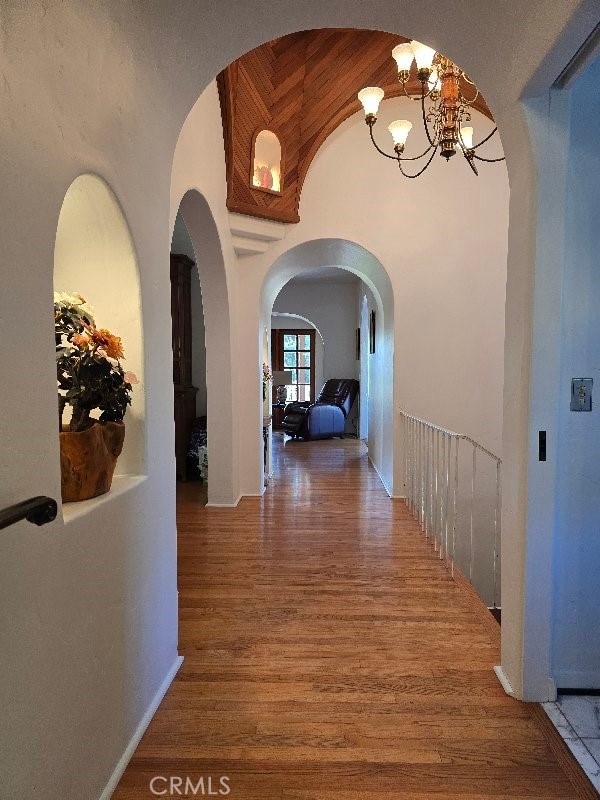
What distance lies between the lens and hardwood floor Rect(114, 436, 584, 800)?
1.49 m

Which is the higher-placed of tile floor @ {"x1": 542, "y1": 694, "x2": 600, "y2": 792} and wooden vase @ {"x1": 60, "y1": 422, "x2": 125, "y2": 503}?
wooden vase @ {"x1": 60, "y1": 422, "x2": 125, "y2": 503}

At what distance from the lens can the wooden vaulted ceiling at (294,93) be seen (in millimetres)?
3756

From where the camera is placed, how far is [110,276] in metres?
1.65

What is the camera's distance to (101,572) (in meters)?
1.42

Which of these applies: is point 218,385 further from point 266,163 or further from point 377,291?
point 377,291

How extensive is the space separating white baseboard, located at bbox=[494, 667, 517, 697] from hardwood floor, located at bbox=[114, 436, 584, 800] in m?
0.03

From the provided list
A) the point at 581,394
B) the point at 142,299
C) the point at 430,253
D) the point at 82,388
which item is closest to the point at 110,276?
the point at 142,299

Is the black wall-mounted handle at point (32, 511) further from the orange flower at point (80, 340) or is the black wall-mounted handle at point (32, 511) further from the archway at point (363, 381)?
the archway at point (363, 381)

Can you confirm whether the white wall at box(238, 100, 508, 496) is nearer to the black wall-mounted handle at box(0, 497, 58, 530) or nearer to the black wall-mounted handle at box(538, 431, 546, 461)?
the black wall-mounted handle at box(538, 431, 546, 461)

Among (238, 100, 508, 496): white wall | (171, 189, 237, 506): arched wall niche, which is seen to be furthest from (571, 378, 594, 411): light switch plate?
(171, 189, 237, 506): arched wall niche

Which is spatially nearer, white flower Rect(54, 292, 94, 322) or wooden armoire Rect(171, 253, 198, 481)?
white flower Rect(54, 292, 94, 322)

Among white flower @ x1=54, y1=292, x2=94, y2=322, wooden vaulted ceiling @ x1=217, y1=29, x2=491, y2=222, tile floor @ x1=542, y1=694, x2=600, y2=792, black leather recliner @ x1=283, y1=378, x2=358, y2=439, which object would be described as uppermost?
wooden vaulted ceiling @ x1=217, y1=29, x2=491, y2=222

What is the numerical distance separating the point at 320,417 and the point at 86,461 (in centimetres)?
751

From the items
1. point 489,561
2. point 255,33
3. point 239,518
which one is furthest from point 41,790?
point 489,561
